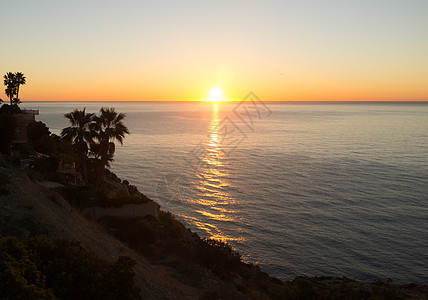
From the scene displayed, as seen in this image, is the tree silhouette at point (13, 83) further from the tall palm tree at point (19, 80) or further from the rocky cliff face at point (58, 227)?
the rocky cliff face at point (58, 227)

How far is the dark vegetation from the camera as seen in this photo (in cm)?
916

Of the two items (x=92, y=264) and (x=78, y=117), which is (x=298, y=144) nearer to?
(x=78, y=117)

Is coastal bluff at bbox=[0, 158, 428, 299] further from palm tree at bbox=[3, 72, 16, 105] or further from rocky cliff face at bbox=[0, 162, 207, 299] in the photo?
palm tree at bbox=[3, 72, 16, 105]

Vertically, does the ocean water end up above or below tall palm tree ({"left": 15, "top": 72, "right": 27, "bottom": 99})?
below

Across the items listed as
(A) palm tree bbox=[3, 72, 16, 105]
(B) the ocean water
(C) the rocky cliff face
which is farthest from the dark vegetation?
(A) palm tree bbox=[3, 72, 16, 105]

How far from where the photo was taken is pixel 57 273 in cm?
1107

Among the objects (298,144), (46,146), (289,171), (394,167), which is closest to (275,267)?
(46,146)

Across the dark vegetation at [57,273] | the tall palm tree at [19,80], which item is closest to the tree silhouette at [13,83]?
the tall palm tree at [19,80]

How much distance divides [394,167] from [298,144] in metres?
38.5

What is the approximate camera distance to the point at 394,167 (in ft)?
219

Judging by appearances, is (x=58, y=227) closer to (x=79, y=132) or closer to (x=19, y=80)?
(x=79, y=132)

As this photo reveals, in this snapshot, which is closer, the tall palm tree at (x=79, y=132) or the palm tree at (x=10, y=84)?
the tall palm tree at (x=79, y=132)

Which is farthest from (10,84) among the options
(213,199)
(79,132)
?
(213,199)

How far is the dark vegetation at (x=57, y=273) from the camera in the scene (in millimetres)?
9164
